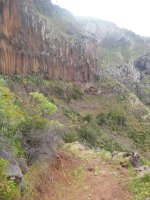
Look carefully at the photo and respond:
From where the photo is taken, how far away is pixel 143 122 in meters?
84.8

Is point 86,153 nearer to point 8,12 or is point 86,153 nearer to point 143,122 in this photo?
point 8,12

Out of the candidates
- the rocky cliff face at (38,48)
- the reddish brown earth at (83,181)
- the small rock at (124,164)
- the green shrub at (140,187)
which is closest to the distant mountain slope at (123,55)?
the rocky cliff face at (38,48)

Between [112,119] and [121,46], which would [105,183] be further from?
[121,46]

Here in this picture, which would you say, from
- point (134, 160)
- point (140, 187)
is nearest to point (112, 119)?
point (134, 160)

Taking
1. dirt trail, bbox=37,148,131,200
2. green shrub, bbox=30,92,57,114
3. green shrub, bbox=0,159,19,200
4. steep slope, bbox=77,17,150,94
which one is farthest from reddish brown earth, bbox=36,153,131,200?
steep slope, bbox=77,17,150,94

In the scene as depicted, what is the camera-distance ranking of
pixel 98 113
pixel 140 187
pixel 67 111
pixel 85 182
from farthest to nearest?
pixel 98 113, pixel 67 111, pixel 85 182, pixel 140 187

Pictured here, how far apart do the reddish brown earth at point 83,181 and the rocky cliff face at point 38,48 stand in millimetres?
39699

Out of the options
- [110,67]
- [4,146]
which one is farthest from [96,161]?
[110,67]

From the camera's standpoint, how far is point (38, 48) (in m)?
74.9

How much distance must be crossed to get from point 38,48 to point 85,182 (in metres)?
59.1

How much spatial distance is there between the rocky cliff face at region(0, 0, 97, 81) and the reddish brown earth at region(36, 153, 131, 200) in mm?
39699

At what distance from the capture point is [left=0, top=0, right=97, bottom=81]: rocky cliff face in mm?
60969

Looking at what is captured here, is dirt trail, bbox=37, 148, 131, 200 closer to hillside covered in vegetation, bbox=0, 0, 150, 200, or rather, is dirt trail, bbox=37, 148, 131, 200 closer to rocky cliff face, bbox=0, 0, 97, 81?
hillside covered in vegetation, bbox=0, 0, 150, 200

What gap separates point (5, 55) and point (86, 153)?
131 feet
